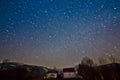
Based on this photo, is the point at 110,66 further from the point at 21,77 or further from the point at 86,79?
the point at 21,77

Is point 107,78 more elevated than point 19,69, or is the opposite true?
point 19,69

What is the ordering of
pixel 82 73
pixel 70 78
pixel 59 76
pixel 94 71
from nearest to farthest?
pixel 70 78 → pixel 59 76 → pixel 94 71 → pixel 82 73

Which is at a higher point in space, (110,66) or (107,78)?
(110,66)

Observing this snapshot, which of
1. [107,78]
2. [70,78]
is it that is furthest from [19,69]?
[107,78]

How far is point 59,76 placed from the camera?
32656mm

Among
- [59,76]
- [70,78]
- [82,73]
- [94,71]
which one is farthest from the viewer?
[82,73]

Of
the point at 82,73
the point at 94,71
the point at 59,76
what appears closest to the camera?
the point at 59,76

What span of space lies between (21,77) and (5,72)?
3637 millimetres

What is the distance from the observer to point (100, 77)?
33000 mm

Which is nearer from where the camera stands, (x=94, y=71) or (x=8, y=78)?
(x=8, y=78)

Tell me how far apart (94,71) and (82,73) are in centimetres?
486

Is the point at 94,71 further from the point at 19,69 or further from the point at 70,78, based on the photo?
the point at 19,69

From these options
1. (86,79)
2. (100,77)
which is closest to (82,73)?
(86,79)

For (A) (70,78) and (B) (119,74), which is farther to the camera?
(B) (119,74)
